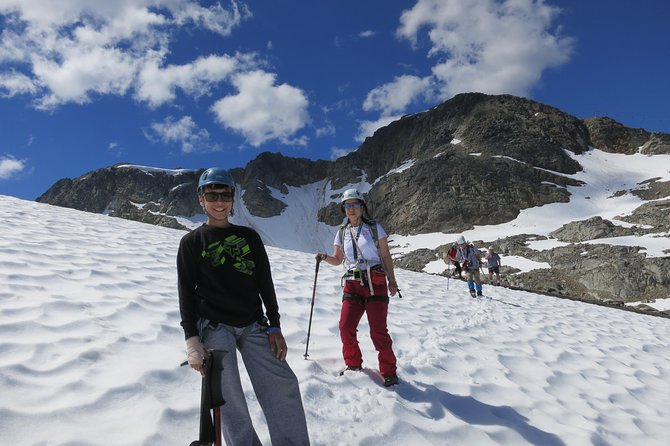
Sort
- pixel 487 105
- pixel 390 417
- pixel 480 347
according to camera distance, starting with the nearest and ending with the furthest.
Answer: pixel 390 417 < pixel 480 347 < pixel 487 105

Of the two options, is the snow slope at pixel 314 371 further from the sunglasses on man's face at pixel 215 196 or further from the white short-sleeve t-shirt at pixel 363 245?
the sunglasses on man's face at pixel 215 196

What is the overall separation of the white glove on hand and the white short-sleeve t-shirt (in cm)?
255

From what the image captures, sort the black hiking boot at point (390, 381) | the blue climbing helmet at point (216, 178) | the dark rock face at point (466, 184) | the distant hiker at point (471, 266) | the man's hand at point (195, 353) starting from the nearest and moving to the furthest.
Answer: the man's hand at point (195, 353), the blue climbing helmet at point (216, 178), the black hiking boot at point (390, 381), the distant hiker at point (471, 266), the dark rock face at point (466, 184)

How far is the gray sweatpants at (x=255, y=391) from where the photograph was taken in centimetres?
282

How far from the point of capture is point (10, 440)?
2.75 meters

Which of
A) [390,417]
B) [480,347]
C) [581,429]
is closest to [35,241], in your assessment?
[390,417]

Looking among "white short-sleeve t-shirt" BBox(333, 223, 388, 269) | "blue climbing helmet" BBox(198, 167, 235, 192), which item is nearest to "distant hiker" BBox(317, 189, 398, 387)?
"white short-sleeve t-shirt" BBox(333, 223, 388, 269)

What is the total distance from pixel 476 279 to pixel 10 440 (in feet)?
43.4

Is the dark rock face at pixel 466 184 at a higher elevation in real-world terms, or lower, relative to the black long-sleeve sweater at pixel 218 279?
higher

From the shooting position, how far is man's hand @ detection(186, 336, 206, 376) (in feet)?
8.91

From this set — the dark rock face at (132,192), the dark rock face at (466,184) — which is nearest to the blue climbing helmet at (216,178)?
the dark rock face at (466,184)

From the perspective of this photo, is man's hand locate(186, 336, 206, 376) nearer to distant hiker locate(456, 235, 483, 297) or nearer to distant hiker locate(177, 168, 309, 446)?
distant hiker locate(177, 168, 309, 446)

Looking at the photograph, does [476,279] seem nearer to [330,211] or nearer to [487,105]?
[330,211]

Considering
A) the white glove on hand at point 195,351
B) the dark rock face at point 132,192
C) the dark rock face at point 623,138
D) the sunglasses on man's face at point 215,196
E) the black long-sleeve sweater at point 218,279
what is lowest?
the white glove on hand at point 195,351
